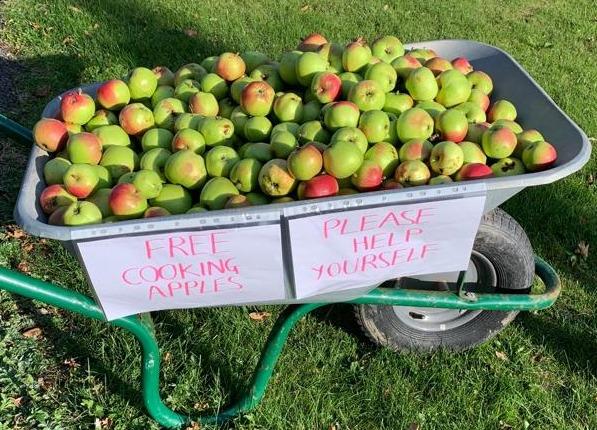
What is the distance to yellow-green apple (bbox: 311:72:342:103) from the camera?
2.10 m

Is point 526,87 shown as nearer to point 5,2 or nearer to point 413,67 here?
point 413,67

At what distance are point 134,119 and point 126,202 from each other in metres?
0.49

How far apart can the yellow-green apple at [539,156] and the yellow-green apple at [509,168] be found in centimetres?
3

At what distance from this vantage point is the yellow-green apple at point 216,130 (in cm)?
204

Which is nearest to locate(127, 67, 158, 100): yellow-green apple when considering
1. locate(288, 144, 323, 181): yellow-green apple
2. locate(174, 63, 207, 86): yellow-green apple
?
locate(174, 63, 207, 86): yellow-green apple

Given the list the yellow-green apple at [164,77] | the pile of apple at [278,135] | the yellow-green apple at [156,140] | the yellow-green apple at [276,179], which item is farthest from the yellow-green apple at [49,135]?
the yellow-green apple at [276,179]

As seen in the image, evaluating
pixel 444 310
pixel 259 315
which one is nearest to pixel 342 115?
pixel 444 310

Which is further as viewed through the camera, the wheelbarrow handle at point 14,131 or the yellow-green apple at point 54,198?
the wheelbarrow handle at point 14,131

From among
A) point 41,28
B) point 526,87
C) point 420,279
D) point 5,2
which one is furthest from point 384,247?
point 5,2

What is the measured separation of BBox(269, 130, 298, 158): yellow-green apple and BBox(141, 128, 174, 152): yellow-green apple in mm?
373

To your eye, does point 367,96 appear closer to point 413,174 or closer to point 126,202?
point 413,174

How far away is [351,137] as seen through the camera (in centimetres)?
189

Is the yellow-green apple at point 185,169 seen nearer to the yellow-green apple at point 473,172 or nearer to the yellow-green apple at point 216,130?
the yellow-green apple at point 216,130

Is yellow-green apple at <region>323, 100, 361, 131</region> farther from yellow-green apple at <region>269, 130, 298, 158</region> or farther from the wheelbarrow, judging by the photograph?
the wheelbarrow
